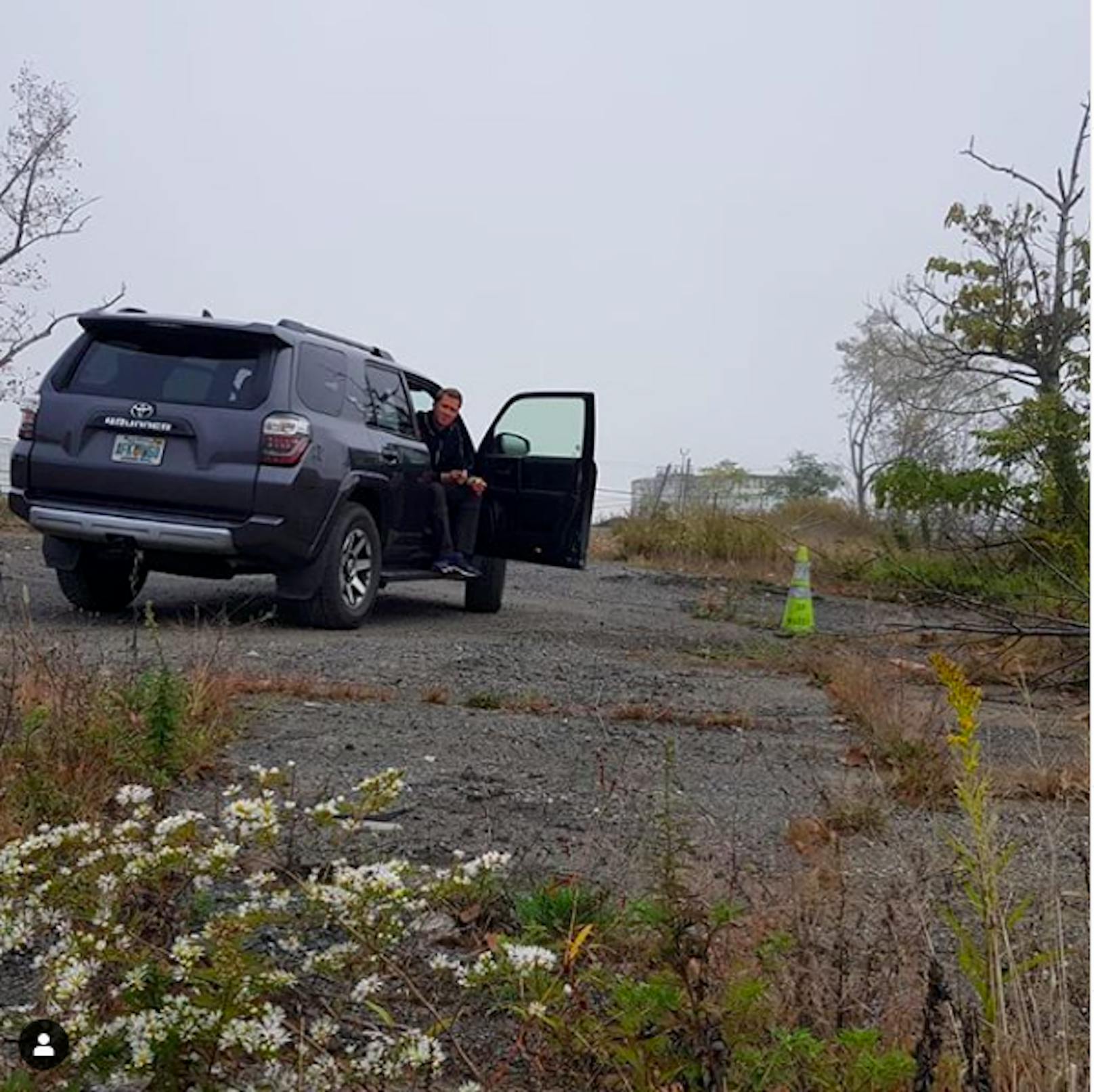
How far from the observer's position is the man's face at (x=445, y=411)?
8656 millimetres

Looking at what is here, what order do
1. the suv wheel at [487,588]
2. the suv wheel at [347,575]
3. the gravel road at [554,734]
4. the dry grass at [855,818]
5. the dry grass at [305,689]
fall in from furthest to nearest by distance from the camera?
1. the suv wheel at [487,588]
2. the suv wheel at [347,575]
3. the dry grass at [305,689]
4. the dry grass at [855,818]
5. the gravel road at [554,734]

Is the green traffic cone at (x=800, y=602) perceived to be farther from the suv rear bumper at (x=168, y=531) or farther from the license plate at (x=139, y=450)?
the license plate at (x=139, y=450)

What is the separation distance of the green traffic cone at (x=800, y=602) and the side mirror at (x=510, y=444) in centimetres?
232

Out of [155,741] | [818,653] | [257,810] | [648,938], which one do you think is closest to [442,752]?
[155,741]

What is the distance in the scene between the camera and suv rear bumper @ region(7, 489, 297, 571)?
6430 mm

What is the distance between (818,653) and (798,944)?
5.73 metres

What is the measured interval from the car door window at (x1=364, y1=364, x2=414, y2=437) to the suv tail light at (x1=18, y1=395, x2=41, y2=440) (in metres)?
1.96

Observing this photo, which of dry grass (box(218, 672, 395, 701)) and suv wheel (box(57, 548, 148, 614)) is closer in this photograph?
dry grass (box(218, 672, 395, 701))

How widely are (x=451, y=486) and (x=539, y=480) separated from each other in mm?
647

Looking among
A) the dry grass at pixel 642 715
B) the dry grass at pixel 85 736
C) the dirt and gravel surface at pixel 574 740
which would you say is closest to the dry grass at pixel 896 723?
the dirt and gravel surface at pixel 574 740

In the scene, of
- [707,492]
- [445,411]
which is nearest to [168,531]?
[445,411]

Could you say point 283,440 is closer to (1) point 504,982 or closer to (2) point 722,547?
(1) point 504,982

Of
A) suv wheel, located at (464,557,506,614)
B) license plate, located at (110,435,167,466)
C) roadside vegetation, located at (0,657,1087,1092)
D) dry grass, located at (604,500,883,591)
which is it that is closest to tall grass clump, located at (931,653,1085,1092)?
roadside vegetation, located at (0,657,1087,1092)

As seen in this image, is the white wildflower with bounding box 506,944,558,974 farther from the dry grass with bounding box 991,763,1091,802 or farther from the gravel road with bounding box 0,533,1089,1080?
the dry grass with bounding box 991,763,1091,802
